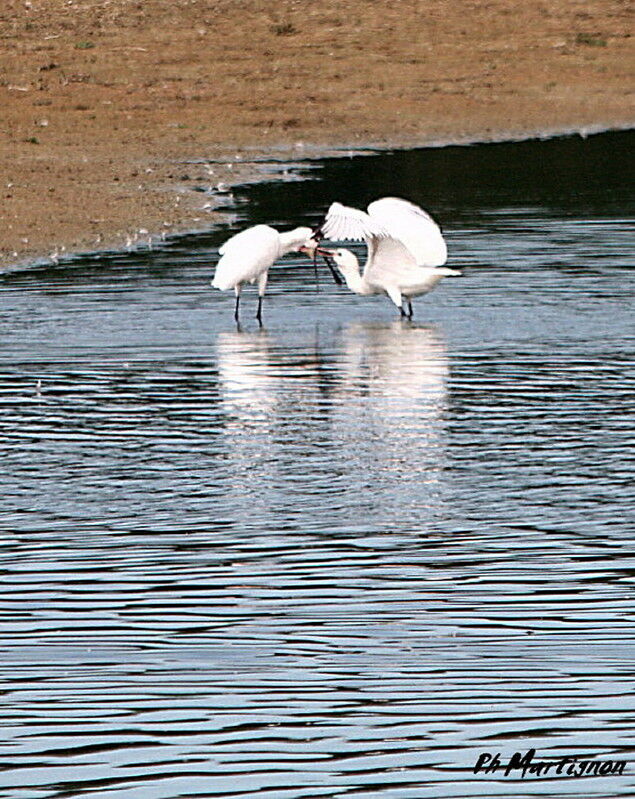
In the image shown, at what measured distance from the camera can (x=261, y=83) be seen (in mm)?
33875

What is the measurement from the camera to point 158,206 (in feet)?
76.1

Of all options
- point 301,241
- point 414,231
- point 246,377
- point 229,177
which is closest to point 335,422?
point 246,377

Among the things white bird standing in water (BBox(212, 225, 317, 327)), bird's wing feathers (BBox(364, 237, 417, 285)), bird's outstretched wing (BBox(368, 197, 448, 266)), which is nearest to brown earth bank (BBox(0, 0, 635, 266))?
white bird standing in water (BBox(212, 225, 317, 327))

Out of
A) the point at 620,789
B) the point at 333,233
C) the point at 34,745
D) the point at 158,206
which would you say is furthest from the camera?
the point at 158,206

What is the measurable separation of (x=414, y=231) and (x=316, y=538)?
7.54m

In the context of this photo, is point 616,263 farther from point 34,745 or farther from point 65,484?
point 34,745

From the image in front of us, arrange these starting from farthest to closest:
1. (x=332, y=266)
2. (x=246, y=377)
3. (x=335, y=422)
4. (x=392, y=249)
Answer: (x=332, y=266) → (x=392, y=249) → (x=246, y=377) → (x=335, y=422)

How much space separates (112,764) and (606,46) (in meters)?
31.8

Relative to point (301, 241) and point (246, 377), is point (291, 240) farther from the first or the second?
point (246, 377)

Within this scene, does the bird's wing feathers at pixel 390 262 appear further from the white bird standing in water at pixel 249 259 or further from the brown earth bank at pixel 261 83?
the brown earth bank at pixel 261 83

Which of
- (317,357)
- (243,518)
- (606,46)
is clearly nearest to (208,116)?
(606,46)

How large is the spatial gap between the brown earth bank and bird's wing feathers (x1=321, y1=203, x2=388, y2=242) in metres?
7.89

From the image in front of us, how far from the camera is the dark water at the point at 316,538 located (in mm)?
5938

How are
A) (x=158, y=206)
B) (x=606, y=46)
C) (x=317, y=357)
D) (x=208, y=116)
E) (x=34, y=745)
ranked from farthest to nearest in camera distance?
(x=606, y=46), (x=208, y=116), (x=158, y=206), (x=317, y=357), (x=34, y=745)
